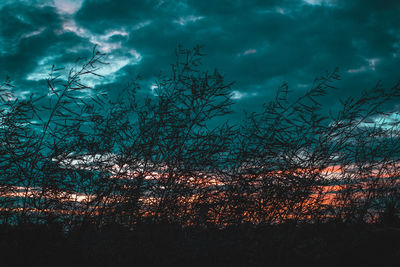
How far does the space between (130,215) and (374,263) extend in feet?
9.93

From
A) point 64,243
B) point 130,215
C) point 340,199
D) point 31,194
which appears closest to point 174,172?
point 130,215

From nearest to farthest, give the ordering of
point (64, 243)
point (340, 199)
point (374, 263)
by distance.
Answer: point (374, 263)
point (64, 243)
point (340, 199)

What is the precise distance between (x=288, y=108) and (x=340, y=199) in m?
1.91

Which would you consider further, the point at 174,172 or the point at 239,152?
the point at 239,152

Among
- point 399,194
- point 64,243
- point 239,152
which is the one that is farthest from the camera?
point 399,194

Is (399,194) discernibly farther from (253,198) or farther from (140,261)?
(140,261)

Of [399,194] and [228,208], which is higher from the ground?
[399,194]

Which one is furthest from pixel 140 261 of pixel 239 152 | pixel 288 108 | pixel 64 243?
pixel 288 108

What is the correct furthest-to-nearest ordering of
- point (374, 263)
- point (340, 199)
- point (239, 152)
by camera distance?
point (340, 199)
point (239, 152)
point (374, 263)

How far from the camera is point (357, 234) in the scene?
3.45m

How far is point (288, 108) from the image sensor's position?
15.8 feet

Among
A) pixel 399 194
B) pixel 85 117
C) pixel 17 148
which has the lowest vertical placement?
pixel 399 194

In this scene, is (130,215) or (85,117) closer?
(130,215)

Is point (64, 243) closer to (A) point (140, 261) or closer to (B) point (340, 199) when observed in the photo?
(A) point (140, 261)
